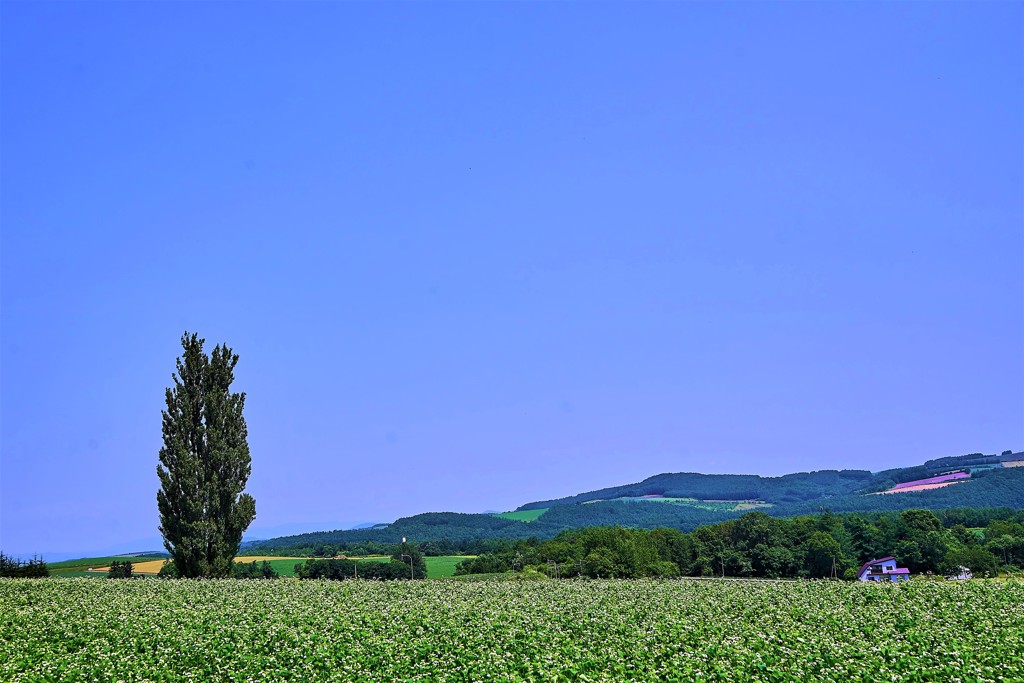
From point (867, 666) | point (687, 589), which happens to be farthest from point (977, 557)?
point (867, 666)

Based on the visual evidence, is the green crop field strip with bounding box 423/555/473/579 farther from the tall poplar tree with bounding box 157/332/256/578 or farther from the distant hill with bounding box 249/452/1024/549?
the tall poplar tree with bounding box 157/332/256/578

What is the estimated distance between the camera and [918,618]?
22875 millimetres

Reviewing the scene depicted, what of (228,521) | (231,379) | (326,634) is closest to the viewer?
(326,634)

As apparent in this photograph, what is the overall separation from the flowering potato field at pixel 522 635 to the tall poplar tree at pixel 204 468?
926 centimetres

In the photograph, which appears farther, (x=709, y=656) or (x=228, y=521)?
(x=228, y=521)

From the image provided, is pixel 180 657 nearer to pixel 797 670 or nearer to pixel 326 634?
pixel 326 634

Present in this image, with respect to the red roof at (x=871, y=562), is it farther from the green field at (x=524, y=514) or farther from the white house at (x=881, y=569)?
the green field at (x=524, y=514)

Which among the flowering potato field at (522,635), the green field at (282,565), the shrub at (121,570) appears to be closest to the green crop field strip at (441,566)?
the green field at (282,565)

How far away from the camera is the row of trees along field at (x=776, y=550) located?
61.8m

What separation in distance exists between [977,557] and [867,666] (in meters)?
54.8

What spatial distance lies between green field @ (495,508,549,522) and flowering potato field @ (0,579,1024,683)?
467 ft

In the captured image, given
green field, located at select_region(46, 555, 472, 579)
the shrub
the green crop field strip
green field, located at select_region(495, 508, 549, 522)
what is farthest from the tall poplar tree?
green field, located at select_region(495, 508, 549, 522)

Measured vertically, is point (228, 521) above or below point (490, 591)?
above

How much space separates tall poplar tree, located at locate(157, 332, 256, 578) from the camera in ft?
130
